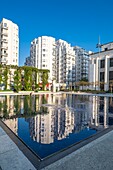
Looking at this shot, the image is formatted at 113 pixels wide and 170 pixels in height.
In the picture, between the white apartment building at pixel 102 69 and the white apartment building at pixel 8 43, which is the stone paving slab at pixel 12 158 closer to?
the white apartment building at pixel 102 69

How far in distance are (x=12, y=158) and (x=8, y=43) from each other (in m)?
58.2

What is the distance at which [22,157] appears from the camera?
3.50 meters

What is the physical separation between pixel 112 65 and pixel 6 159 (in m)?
47.5

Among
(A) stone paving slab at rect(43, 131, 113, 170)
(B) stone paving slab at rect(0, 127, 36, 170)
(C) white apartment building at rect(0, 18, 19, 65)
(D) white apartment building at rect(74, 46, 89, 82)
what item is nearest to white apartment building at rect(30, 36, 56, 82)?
(D) white apartment building at rect(74, 46, 89, 82)

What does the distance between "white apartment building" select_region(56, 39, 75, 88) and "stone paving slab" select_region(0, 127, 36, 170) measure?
7065cm

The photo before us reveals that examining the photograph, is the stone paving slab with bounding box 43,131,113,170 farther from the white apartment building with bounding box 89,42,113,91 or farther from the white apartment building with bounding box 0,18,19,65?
the white apartment building with bounding box 0,18,19,65

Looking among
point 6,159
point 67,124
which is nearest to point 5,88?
point 67,124

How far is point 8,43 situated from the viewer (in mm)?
55469

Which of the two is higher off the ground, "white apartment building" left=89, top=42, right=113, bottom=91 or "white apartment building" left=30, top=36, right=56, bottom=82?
"white apartment building" left=30, top=36, right=56, bottom=82

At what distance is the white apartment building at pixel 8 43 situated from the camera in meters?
54.2

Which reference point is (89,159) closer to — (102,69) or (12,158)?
(12,158)

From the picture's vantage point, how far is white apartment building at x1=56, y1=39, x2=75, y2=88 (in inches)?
2996

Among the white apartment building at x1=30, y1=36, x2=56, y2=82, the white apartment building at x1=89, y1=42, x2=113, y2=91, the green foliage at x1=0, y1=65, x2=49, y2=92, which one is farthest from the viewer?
the white apartment building at x1=30, y1=36, x2=56, y2=82

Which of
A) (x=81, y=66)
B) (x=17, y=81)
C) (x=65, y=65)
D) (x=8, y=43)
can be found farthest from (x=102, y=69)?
(x=8, y=43)
